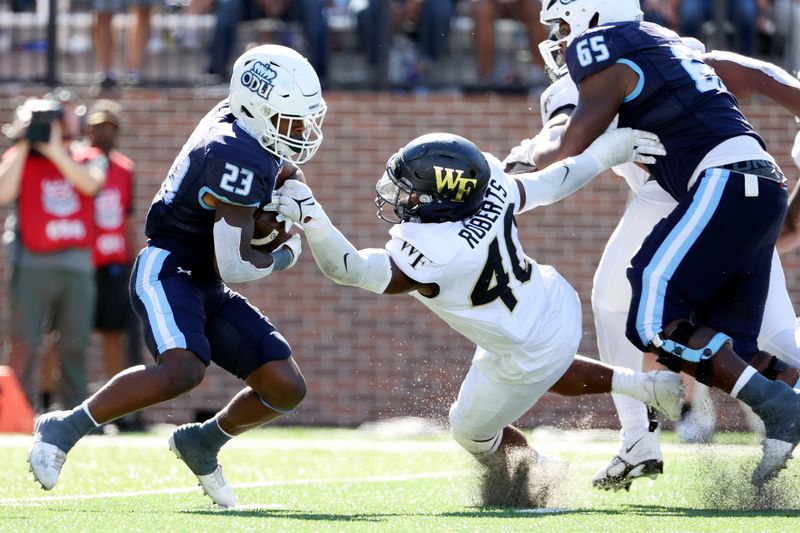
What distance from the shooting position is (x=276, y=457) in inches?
324

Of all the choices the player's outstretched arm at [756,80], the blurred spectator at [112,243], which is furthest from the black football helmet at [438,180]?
the blurred spectator at [112,243]

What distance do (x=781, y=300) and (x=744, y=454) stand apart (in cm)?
83

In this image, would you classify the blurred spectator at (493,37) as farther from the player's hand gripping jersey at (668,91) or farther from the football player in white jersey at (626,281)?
the player's hand gripping jersey at (668,91)

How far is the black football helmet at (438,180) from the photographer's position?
5.46 metres

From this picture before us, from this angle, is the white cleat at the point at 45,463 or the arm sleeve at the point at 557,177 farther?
the arm sleeve at the point at 557,177

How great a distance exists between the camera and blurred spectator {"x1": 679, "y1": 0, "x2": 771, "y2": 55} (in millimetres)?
11180

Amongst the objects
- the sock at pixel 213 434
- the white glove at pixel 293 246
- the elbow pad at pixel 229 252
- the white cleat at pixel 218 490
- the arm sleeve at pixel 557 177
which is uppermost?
the arm sleeve at pixel 557 177

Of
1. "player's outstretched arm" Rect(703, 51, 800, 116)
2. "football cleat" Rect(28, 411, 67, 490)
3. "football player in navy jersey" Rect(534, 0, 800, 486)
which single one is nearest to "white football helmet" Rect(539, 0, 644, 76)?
"football player in navy jersey" Rect(534, 0, 800, 486)

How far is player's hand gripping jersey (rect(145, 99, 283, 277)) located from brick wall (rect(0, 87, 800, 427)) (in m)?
5.16

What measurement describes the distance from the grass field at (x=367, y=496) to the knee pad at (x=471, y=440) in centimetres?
13

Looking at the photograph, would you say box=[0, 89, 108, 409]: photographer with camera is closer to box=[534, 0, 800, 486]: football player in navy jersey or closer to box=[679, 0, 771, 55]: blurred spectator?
box=[679, 0, 771, 55]: blurred spectator

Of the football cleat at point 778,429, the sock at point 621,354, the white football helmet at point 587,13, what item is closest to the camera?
the football cleat at point 778,429

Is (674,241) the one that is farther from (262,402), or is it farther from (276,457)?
(276,457)

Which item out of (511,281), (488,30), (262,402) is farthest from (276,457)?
(488,30)
